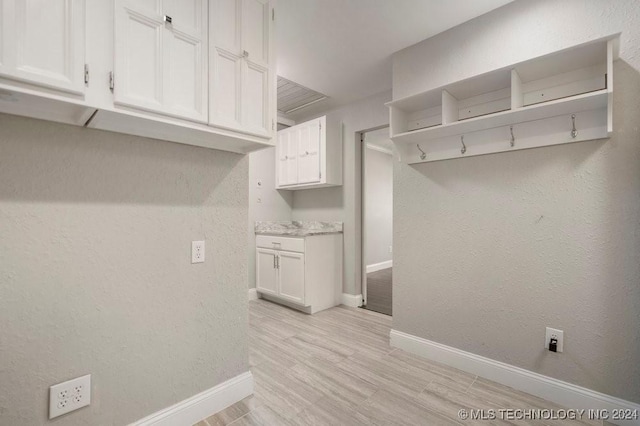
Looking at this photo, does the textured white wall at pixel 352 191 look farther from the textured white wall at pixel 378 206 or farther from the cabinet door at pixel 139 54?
the cabinet door at pixel 139 54

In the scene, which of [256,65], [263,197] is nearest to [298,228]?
[263,197]

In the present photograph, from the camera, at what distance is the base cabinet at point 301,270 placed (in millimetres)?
3291

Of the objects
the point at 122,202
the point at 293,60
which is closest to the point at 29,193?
the point at 122,202

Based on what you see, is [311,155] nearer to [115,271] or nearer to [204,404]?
[115,271]

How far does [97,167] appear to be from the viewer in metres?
1.29

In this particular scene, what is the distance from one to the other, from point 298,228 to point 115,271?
2.41m

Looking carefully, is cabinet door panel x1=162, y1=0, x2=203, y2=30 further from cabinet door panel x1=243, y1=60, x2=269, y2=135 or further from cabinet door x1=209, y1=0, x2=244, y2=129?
cabinet door panel x1=243, y1=60, x2=269, y2=135

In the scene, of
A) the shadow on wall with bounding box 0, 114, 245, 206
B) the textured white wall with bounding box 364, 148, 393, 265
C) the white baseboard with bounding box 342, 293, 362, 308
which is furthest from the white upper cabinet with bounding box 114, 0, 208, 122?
the textured white wall with bounding box 364, 148, 393, 265

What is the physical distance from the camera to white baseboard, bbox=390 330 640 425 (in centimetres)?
160

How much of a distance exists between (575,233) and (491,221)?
0.45m

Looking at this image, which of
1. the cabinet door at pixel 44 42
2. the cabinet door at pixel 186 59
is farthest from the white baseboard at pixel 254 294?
the cabinet door at pixel 44 42

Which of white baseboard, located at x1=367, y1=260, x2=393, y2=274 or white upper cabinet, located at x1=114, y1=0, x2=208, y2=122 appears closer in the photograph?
white upper cabinet, located at x1=114, y1=0, x2=208, y2=122

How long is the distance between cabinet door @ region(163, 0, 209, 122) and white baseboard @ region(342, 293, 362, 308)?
294 cm

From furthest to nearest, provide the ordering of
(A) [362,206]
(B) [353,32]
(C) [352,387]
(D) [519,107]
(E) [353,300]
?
(A) [362,206], (E) [353,300], (B) [353,32], (C) [352,387], (D) [519,107]
